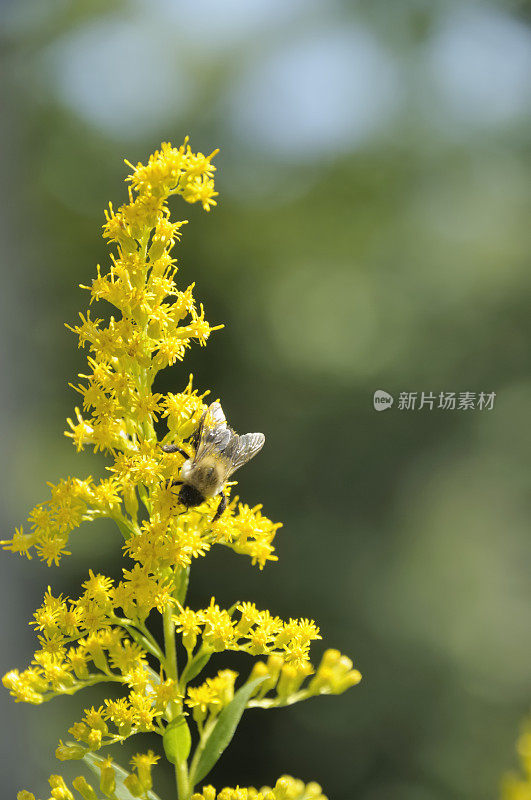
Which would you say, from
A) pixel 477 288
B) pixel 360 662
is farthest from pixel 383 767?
pixel 477 288

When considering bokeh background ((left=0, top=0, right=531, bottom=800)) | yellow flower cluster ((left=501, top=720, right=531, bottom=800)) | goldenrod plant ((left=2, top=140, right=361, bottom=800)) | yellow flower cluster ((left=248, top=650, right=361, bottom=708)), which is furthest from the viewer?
bokeh background ((left=0, top=0, right=531, bottom=800))

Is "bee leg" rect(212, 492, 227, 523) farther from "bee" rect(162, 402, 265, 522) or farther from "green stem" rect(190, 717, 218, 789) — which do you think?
"green stem" rect(190, 717, 218, 789)

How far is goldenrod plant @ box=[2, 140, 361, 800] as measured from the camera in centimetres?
64

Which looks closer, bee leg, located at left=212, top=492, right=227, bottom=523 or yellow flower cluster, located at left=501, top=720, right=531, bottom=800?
yellow flower cluster, located at left=501, top=720, right=531, bottom=800

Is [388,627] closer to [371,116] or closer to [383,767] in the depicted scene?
[383,767]

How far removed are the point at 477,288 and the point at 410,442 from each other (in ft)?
2.36

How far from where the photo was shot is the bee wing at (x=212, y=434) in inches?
27.0

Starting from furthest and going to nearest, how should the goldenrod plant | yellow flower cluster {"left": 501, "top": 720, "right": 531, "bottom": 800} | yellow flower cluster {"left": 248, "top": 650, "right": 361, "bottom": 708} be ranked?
yellow flower cluster {"left": 248, "top": 650, "right": 361, "bottom": 708} < the goldenrod plant < yellow flower cluster {"left": 501, "top": 720, "right": 531, "bottom": 800}

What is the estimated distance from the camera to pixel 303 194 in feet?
9.87

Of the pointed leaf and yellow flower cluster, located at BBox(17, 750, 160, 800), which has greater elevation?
the pointed leaf

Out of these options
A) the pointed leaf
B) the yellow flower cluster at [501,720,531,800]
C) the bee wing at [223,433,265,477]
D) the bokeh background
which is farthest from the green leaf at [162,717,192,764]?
the bokeh background

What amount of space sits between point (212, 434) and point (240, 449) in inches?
2.2

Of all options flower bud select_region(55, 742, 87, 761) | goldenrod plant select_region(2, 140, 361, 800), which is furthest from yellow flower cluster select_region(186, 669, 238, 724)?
flower bud select_region(55, 742, 87, 761)

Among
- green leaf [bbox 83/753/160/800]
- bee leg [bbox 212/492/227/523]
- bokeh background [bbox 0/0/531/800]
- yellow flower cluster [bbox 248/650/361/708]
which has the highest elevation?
bokeh background [bbox 0/0/531/800]
